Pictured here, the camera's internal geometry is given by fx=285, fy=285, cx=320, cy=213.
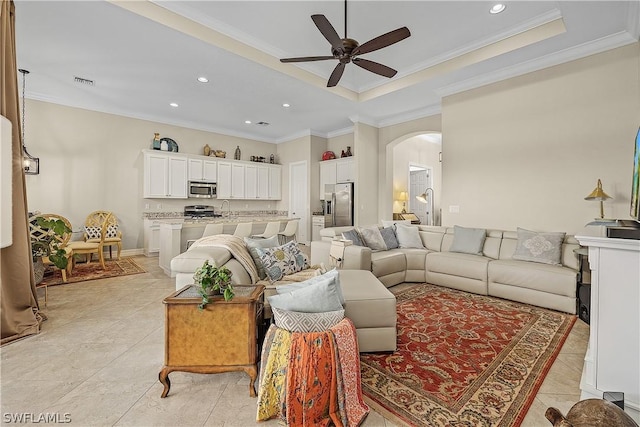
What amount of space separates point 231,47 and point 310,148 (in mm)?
4058

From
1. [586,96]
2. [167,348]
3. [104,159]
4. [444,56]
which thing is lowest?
[167,348]

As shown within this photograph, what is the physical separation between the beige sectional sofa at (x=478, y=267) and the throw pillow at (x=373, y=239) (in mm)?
115

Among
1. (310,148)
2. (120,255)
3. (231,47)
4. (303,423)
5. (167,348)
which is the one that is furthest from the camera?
(310,148)

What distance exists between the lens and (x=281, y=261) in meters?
2.80

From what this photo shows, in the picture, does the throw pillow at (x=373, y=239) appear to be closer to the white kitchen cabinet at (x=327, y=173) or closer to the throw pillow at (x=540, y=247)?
the throw pillow at (x=540, y=247)

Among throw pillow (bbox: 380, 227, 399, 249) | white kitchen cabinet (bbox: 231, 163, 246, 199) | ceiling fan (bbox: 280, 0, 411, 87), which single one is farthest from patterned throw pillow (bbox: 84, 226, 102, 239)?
throw pillow (bbox: 380, 227, 399, 249)

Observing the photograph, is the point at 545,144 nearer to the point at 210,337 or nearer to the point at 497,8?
the point at 497,8

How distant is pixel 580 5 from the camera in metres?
2.97

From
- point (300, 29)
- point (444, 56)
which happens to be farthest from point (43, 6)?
point (444, 56)

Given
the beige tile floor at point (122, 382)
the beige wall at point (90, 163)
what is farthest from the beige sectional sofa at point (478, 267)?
the beige wall at point (90, 163)

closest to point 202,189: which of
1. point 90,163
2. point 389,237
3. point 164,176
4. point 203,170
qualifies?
point 203,170

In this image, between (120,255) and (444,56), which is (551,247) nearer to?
(444,56)

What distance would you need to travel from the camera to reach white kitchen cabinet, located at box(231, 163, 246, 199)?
7.72 metres

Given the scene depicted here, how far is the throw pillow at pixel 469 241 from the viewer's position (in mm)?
4145
